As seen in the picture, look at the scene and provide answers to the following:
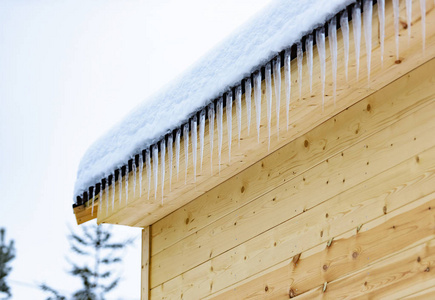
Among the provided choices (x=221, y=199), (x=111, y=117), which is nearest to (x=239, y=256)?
(x=221, y=199)

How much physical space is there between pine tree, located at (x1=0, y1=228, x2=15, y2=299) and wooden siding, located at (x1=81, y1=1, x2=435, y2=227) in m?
19.4

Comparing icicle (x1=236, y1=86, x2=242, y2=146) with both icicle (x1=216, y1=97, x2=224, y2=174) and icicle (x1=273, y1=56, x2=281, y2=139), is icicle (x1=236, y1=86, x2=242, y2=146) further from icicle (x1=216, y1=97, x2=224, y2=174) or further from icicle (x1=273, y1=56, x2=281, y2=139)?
icicle (x1=273, y1=56, x2=281, y2=139)

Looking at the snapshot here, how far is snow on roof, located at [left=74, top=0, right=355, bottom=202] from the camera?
2.91 meters

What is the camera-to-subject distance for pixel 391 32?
274 cm

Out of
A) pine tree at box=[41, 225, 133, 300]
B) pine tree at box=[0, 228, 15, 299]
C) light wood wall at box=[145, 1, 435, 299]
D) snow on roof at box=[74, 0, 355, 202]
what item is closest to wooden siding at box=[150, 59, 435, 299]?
light wood wall at box=[145, 1, 435, 299]

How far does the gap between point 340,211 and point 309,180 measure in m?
0.29

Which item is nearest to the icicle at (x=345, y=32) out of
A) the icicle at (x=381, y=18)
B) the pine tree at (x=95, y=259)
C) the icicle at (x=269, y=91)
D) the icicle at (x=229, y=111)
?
the icicle at (x=381, y=18)

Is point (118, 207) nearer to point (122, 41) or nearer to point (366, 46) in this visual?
point (366, 46)

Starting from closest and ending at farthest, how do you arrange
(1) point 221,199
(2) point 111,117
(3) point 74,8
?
(1) point 221,199 < (2) point 111,117 < (3) point 74,8

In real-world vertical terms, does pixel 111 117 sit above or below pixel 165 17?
below

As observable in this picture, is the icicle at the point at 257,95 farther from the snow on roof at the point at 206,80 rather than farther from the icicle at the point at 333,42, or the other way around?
the icicle at the point at 333,42

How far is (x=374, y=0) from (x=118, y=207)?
221 centimetres

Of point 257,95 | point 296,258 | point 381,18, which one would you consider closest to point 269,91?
point 257,95

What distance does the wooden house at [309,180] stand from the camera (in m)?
2.91
